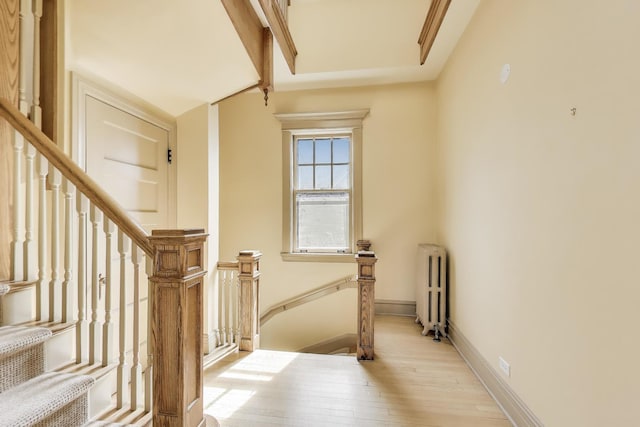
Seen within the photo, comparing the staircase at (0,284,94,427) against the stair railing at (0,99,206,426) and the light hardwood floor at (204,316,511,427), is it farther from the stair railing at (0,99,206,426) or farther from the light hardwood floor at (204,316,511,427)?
the light hardwood floor at (204,316,511,427)

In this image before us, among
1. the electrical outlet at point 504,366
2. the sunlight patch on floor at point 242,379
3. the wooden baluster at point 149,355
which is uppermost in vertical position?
the wooden baluster at point 149,355

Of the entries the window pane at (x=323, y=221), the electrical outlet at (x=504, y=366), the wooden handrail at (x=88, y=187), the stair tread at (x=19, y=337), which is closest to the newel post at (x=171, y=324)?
the wooden handrail at (x=88, y=187)

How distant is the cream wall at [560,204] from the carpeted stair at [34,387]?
80.4 inches

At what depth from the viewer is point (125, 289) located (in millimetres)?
1293

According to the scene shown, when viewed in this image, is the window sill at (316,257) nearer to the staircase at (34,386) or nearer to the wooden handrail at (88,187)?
the wooden handrail at (88,187)

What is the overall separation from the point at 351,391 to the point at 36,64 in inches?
114

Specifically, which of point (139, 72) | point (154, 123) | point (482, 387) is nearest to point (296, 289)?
point (482, 387)

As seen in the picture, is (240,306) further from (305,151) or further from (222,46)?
(222,46)

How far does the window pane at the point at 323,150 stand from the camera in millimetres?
3625

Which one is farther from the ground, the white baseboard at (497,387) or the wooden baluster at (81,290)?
the wooden baluster at (81,290)

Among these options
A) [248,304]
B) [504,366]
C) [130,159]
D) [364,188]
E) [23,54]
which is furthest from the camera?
[364,188]

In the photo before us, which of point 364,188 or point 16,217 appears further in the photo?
point 364,188

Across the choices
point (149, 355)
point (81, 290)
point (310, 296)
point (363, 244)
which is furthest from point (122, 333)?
point (363, 244)

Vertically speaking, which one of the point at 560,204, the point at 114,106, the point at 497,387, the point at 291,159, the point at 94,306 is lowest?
the point at 497,387
